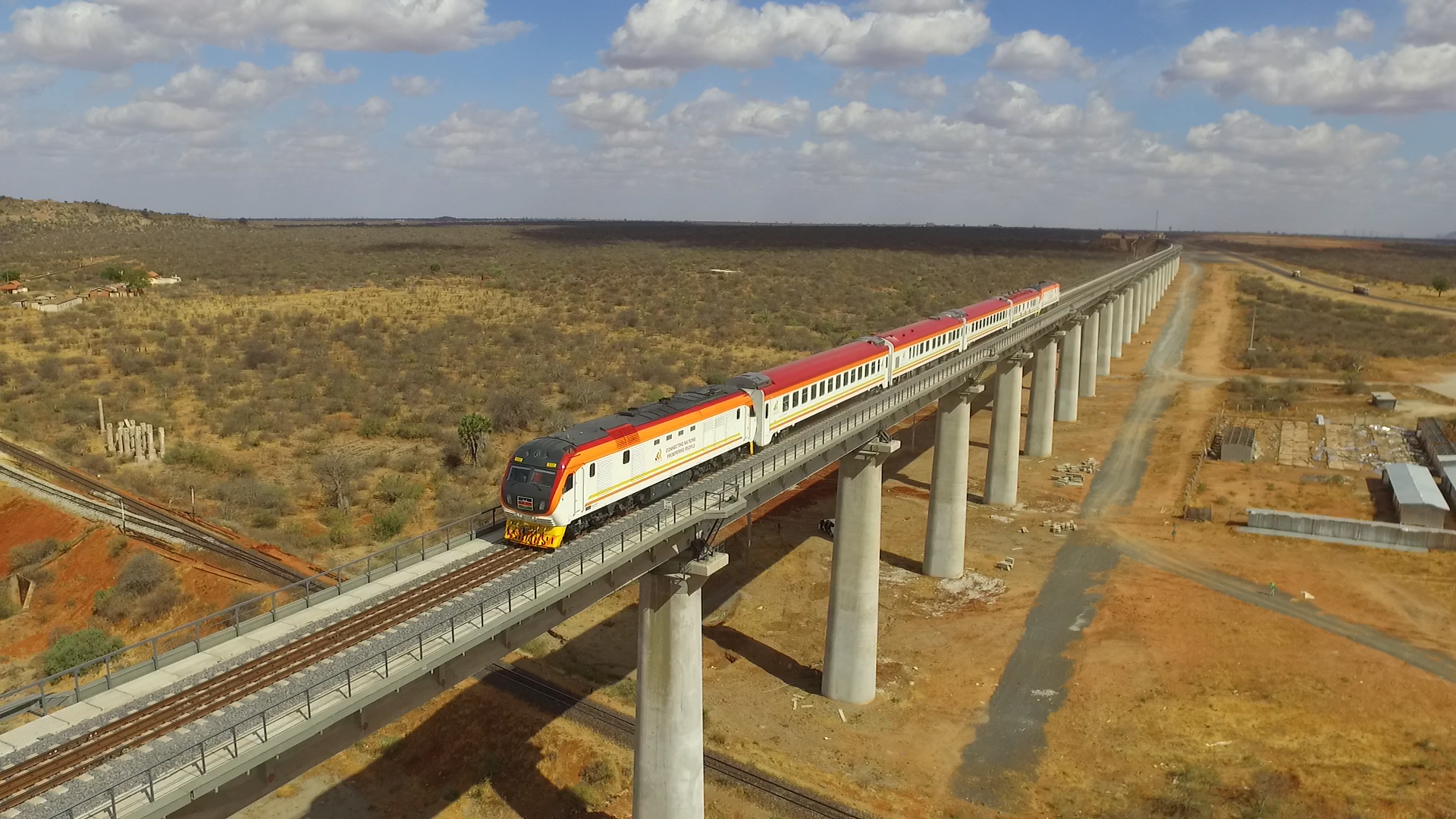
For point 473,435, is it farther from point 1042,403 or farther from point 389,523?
point 1042,403

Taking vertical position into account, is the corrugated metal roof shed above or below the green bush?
above

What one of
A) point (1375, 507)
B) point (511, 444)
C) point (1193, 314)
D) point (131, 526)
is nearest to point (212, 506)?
point (131, 526)

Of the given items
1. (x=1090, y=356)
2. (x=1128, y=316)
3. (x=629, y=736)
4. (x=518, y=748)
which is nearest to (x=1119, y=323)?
(x=1128, y=316)

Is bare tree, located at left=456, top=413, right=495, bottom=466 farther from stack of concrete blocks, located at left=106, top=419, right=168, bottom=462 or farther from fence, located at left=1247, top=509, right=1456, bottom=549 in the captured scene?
fence, located at left=1247, top=509, right=1456, bottom=549

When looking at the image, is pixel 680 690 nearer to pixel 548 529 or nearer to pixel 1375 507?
pixel 548 529

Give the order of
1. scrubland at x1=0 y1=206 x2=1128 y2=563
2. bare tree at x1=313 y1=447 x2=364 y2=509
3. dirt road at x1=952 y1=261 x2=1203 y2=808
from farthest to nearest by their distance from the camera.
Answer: scrubland at x1=0 y1=206 x2=1128 y2=563, bare tree at x1=313 y1=447 x2=364 y2=509, dirt road at x1=952 y1=261 x2=1203 y2=808

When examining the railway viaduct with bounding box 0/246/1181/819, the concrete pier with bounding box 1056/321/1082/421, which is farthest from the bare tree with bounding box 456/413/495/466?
the concrete pier with bounding box 1056/321/1082/421
